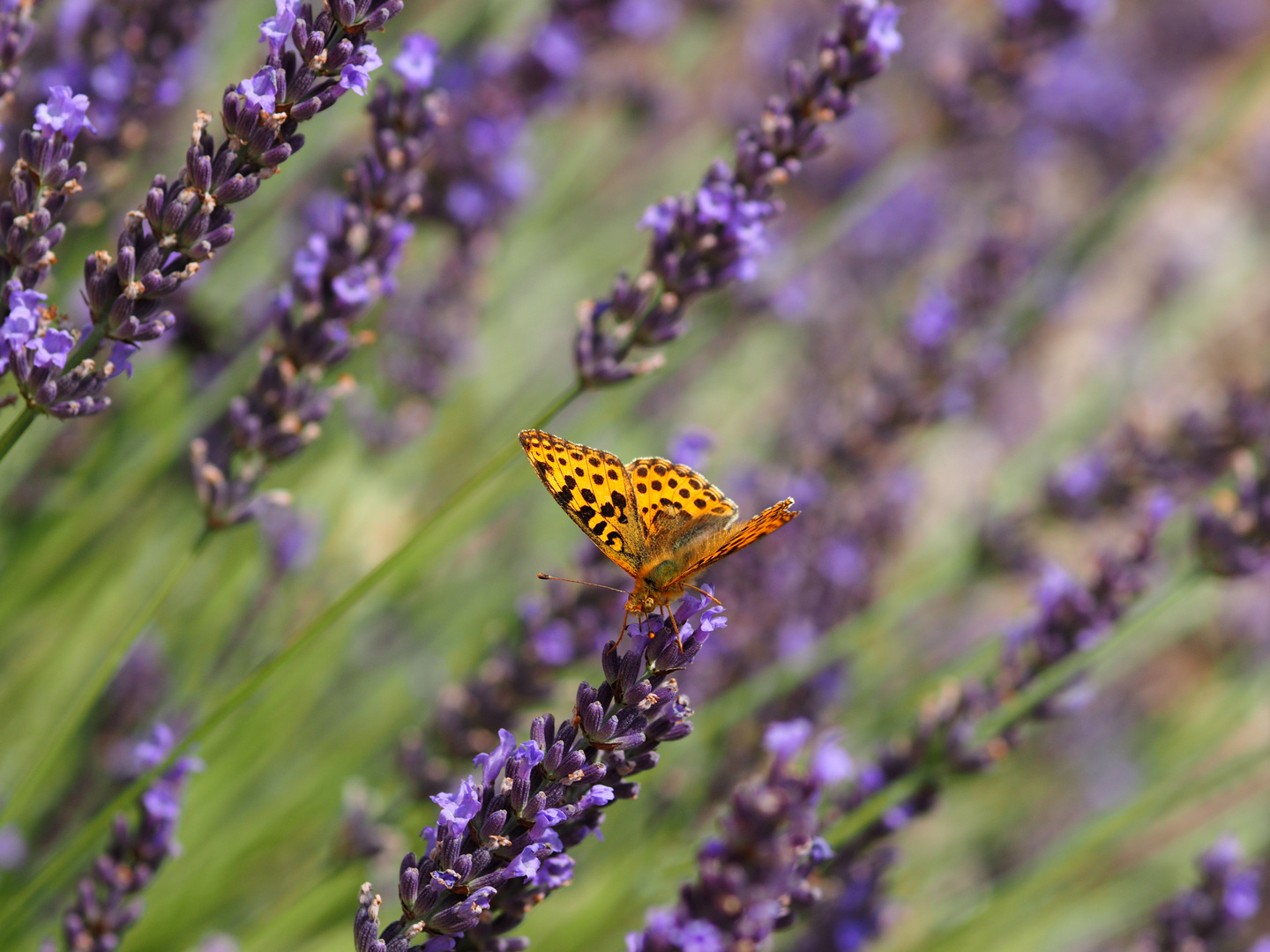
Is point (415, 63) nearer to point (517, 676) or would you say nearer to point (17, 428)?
point (17, 428)

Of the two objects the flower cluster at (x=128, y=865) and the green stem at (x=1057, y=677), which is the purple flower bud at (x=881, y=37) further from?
the flower cluster at (x=128, y=865)

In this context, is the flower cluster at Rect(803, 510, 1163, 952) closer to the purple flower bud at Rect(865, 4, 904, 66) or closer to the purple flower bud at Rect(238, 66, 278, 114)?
the purple flower bud at Rect(865, 4, 904, 66)

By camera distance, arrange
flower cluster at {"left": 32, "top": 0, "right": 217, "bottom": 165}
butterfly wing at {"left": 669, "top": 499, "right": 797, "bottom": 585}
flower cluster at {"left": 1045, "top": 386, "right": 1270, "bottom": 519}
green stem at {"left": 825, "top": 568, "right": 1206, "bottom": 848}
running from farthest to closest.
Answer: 1. flower cluster at {"left": 1045, "top": 386, "right": 1270, "bottom": 519}
2. flower cluster at {"left": 32, "top": 0, "right": 217, "bottom": 165}
3. green stem at {"left": 825, "top": 568, "right": 1206, "bottom": 848}
4. butterfly wing at {"left": 669, "top": 499, "right": 797, "bottom": 585}

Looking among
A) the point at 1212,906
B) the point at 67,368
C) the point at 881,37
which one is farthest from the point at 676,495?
the point at 1212,906

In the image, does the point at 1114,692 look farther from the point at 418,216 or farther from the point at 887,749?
the point at 418,216

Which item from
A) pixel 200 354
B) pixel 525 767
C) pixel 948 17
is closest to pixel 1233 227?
pixel 948 17

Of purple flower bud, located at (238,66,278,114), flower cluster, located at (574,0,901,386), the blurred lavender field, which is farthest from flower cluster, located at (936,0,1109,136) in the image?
purple flower bud, located at (238,66,278,114)

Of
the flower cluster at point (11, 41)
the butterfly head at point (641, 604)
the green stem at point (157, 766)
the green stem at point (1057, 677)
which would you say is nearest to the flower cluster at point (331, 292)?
the green stem at point (157, 766)
